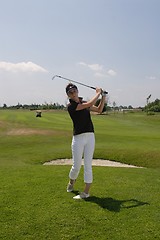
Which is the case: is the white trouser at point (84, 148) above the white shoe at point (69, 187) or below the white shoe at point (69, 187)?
above

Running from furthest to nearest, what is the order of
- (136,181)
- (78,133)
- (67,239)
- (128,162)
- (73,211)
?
1. (128,162)
2. (136,181)
3. (78,133)
4. (73,211)
5. (67,239)

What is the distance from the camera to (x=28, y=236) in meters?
6.04

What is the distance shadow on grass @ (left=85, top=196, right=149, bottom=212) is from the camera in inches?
290

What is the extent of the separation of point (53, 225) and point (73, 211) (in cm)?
74

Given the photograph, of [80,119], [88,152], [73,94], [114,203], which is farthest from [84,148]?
[114,203]

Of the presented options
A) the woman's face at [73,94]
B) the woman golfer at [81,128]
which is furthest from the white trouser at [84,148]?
the woman's face at [73,94]

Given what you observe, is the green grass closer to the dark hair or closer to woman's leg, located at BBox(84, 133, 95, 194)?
woman's leg, located at BBox(84, 133, 95, 194)

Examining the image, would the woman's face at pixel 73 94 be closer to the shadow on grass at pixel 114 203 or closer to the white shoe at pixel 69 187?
the white shoe at pixel 69 187

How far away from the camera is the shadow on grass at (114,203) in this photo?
7.36m

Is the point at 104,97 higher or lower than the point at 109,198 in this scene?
higher

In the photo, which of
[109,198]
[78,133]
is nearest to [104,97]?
[78,133]

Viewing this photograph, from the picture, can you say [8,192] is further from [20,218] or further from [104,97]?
[104,97]

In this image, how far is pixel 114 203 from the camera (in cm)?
765

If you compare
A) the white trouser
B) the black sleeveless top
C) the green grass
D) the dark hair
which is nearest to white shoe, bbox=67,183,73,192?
the green grass
